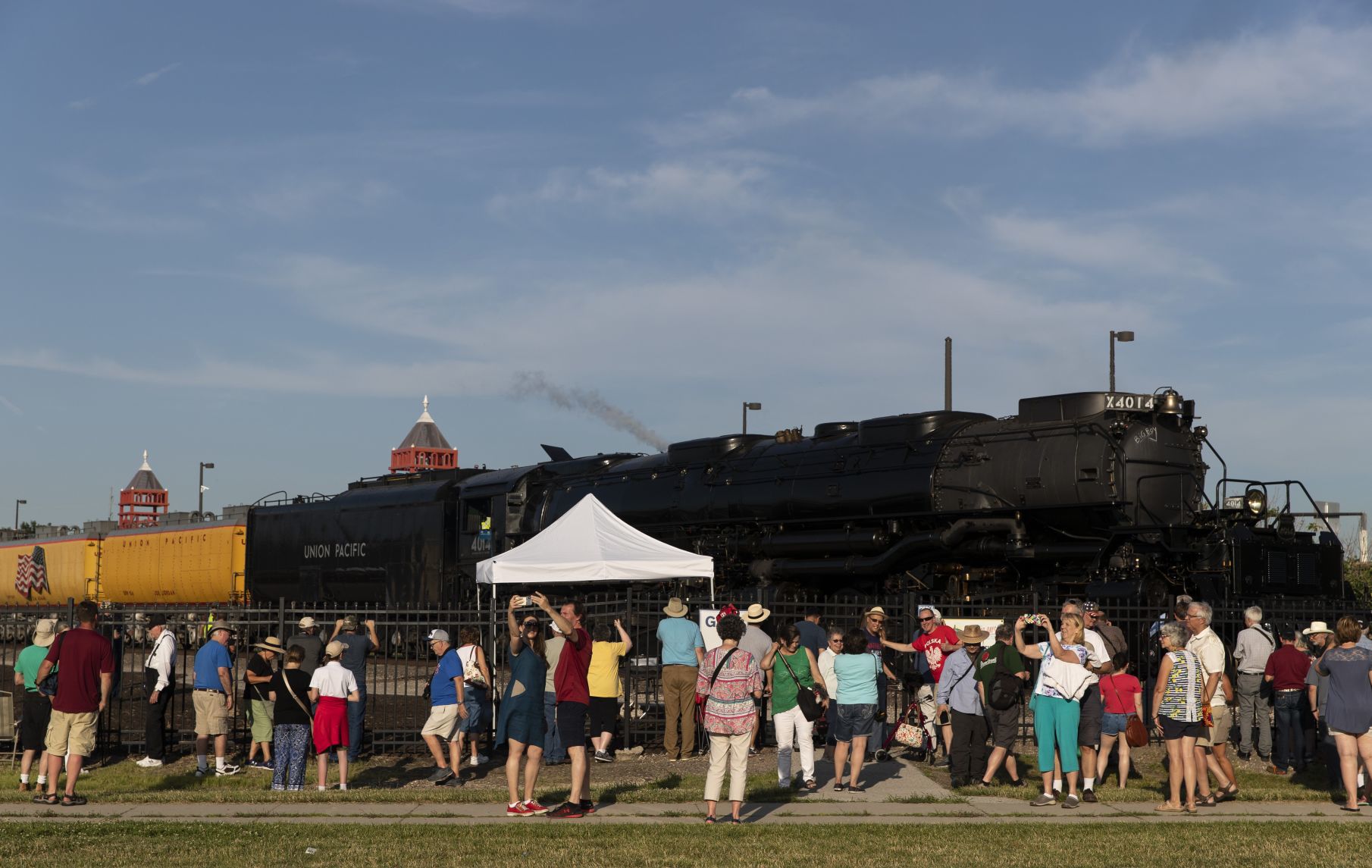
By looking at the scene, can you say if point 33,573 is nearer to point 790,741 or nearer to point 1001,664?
point 790,741

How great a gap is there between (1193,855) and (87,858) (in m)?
7.82

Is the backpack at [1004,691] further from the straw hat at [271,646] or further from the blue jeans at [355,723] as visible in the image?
the straw hat at [271,646]

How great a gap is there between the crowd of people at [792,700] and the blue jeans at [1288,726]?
0.08 ft

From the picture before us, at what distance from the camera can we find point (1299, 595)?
19078 mm

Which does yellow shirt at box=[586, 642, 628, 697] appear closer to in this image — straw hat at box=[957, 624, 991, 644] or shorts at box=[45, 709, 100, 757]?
straw hat at box=[957, 624, 991, 644]

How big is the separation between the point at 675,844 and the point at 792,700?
3.09 m

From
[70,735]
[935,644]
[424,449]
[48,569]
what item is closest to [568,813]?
[70,735]

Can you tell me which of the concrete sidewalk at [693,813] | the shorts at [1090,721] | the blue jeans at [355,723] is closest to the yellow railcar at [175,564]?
the blue jeans at [355,723]

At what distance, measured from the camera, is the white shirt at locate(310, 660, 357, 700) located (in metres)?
12.8

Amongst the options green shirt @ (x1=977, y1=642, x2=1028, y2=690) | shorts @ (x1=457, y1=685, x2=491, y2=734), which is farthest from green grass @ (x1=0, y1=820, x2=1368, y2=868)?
shorts @ (x1=457, y1=685, x2=491, y2=734)

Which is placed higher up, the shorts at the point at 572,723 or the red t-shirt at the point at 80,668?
the red t-shirt at the point at 80,668

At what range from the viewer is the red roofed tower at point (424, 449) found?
140 m

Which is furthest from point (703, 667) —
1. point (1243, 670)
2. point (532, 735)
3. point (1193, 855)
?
point (1243, 670)

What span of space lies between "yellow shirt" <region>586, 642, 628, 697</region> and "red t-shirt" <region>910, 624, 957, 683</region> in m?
3.23
